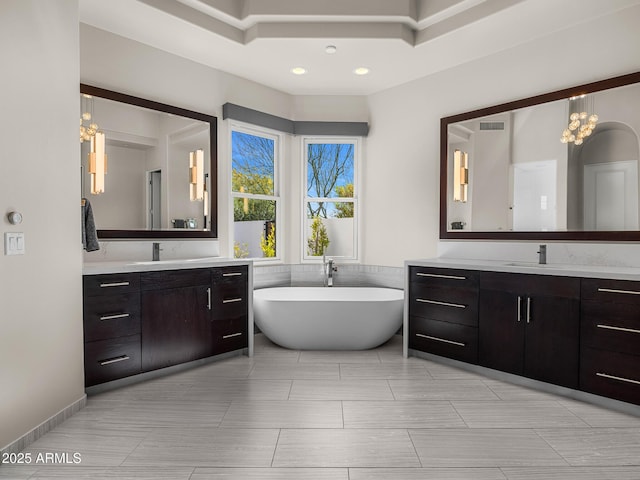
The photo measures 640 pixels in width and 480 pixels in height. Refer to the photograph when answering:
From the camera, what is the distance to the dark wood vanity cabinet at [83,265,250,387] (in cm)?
269

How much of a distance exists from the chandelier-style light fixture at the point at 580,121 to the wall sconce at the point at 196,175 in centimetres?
312

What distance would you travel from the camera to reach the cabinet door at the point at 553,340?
106 inches

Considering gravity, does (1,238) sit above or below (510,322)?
above

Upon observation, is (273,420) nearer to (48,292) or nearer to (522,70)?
(48,292)

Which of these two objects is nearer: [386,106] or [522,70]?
[522,70]

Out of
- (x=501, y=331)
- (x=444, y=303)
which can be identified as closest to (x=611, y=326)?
(x=501, y=331)

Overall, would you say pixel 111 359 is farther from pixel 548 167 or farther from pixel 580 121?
pixel 580 121

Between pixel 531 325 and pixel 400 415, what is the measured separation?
1204 millimetres

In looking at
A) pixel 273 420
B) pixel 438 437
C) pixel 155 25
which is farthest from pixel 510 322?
pixel 155 25

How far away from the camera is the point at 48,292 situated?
2244 mm

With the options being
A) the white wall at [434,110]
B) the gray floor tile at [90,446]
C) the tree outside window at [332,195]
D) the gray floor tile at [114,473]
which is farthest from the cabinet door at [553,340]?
the gray floor tile at [90,446]

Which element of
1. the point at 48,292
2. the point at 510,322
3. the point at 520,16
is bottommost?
the point at 510,322

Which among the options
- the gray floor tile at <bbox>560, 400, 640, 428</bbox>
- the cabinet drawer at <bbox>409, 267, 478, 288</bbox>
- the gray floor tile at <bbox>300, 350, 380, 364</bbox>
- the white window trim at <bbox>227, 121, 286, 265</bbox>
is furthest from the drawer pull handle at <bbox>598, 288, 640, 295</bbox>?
the white window trim at <bbox>227, 121, 286, 265</bbox>

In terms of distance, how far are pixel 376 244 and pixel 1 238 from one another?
344cm
